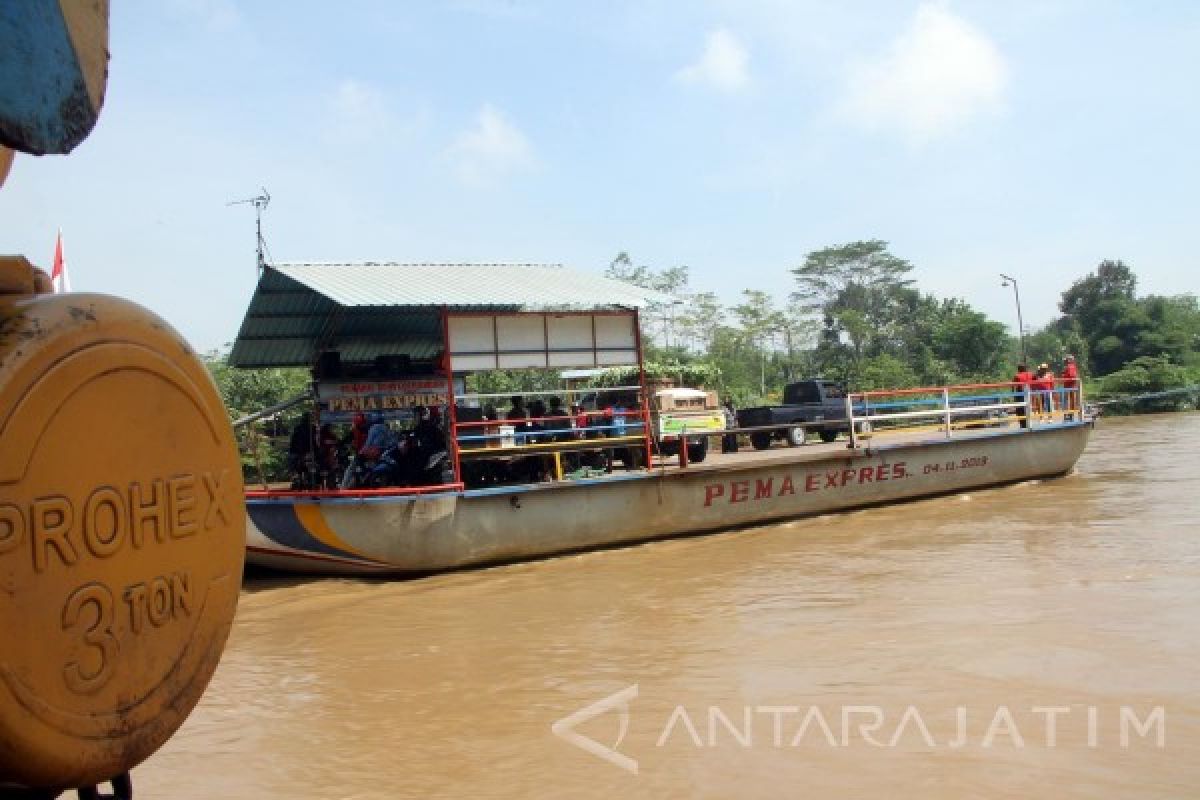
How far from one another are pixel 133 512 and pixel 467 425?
892 centimetres

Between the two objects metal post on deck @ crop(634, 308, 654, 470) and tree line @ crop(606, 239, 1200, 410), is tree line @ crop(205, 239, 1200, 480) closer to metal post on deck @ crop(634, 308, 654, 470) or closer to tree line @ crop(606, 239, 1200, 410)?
tree line @ crop(606, 239, 1200, 410)

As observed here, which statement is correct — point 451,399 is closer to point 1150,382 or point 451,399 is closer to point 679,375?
point 679,375

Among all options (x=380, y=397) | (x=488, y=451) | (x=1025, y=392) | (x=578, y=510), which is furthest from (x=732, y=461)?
(x=380, y=397)

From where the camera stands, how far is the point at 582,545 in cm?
1129

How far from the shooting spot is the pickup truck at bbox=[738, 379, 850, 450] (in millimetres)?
21281

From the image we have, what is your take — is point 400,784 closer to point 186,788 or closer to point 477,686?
point 186,788

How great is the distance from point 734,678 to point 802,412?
16446mm

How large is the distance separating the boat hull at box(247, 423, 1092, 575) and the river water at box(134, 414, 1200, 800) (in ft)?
1.03

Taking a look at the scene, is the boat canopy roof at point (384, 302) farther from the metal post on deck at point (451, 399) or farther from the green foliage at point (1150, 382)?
the green foliage at point (1150, 382)

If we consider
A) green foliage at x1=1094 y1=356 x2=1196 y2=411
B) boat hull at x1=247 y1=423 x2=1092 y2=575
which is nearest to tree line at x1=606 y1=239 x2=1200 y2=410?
green foliage at x1=1094 y1=356 x2=1196 y2=411

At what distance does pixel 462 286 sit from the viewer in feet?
37.2

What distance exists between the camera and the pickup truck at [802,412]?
21.3m

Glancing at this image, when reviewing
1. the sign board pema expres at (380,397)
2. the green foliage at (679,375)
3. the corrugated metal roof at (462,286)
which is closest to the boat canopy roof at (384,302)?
the corrugated metal roof at (462,286)

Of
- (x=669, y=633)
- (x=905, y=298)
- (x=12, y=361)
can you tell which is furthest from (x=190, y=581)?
(x=905, y=298)
